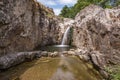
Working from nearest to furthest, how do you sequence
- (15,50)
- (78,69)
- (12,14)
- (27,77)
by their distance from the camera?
(27,77)
(78,69)
(12,14)
(15,50)

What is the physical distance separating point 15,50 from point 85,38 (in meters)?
9.46

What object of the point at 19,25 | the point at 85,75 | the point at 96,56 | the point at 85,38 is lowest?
the point at 85,75

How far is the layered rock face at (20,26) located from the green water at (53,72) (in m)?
2.59

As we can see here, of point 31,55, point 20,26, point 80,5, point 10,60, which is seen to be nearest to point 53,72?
point 10,60

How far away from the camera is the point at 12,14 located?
47.9 feet

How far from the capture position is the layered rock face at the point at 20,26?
1329 cm

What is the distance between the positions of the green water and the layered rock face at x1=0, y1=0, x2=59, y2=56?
2.59 meters

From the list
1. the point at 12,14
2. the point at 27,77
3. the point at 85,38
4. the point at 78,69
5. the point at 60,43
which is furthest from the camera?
the point at 60,43

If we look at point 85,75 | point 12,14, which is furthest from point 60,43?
point 85,75

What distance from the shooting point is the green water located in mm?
10586

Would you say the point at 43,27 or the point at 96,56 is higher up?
the point at 43,27

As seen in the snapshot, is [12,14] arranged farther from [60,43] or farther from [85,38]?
[60,43]

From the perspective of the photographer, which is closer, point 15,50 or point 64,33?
point 15,50

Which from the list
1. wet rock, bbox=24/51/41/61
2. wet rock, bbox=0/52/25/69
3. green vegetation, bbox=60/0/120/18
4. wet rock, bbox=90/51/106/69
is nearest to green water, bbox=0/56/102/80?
wet rock, bbox=0/52/25/69
